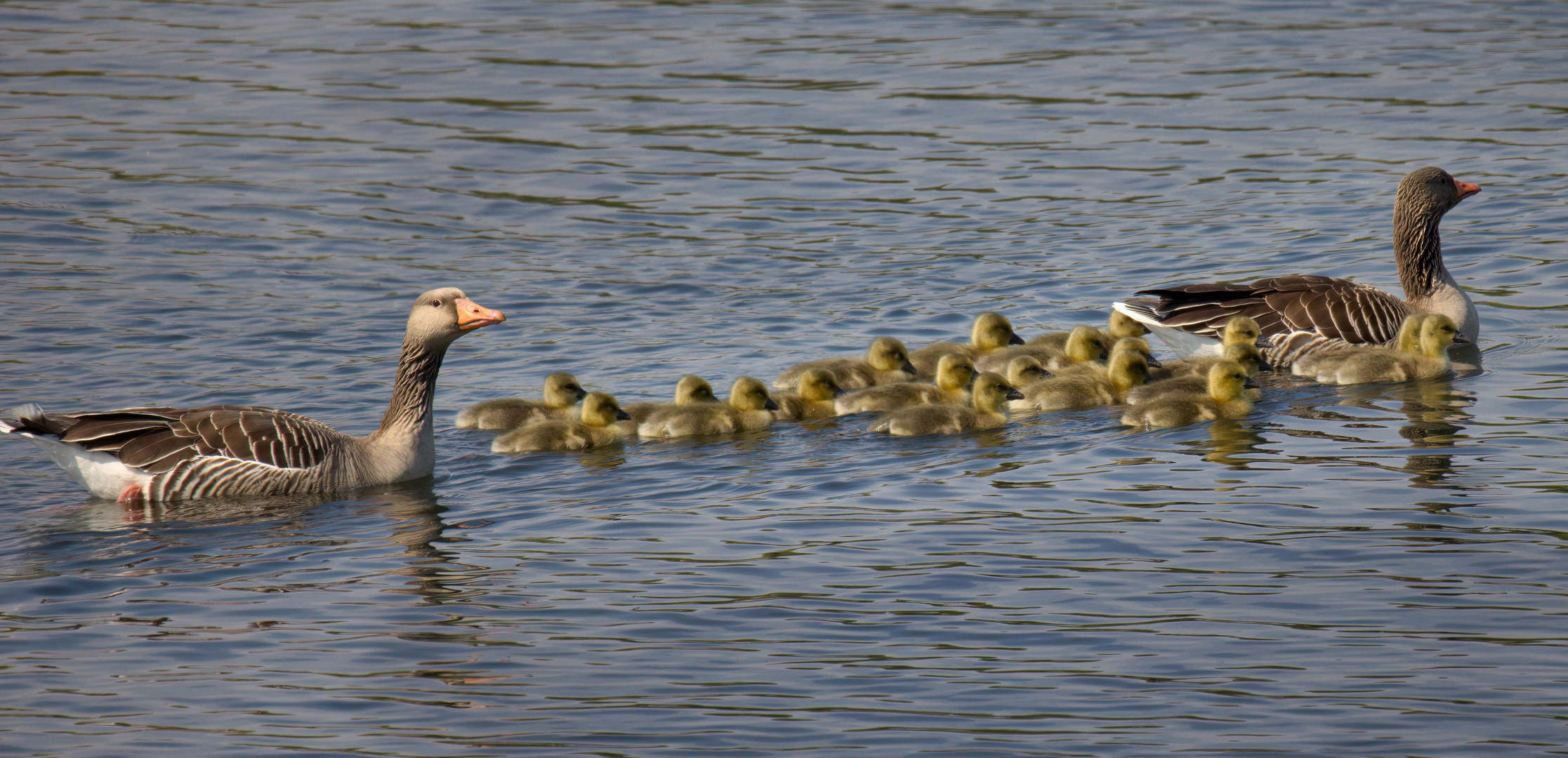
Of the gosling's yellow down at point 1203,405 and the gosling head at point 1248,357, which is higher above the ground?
the gosling head at point 1248,357

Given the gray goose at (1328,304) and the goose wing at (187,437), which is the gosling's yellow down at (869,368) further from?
the goose wing at (187,437)

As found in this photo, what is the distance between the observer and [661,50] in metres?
25.6

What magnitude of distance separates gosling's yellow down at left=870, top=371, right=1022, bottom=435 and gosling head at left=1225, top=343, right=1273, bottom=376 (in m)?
1.75

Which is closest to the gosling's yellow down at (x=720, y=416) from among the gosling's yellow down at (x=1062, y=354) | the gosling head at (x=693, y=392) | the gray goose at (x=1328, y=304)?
the gosling head at (x=693, y=392)

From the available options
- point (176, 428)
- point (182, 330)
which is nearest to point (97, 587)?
point (176, 428)

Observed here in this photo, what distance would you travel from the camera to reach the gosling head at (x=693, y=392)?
11.7 metres

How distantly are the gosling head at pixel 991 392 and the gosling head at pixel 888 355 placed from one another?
107 centimetres

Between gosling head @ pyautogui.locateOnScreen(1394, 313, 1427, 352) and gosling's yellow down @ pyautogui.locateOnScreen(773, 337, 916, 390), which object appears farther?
gosling head @ pyautogui.locateOnScreen(1394, 313, 1427, 352)

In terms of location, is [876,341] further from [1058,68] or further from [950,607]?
[1058,68]

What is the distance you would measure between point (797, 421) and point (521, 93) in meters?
12.7

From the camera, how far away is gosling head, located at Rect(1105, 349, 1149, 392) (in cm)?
1212

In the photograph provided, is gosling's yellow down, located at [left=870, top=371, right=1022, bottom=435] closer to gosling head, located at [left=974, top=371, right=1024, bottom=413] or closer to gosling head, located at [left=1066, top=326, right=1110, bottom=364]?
gosling head, located at [left=974, top=371, right=1024, bottom=413]

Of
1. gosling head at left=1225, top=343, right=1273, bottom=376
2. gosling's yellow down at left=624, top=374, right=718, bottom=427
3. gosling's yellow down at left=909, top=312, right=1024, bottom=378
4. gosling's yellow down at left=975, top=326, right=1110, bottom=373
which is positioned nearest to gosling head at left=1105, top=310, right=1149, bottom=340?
gosling's yellow down at left=975, top=326, right=1110, bottom=373

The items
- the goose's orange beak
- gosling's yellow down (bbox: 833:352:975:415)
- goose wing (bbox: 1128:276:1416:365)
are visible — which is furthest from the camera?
goose wing (bbox: 1128:276:1416:365)
